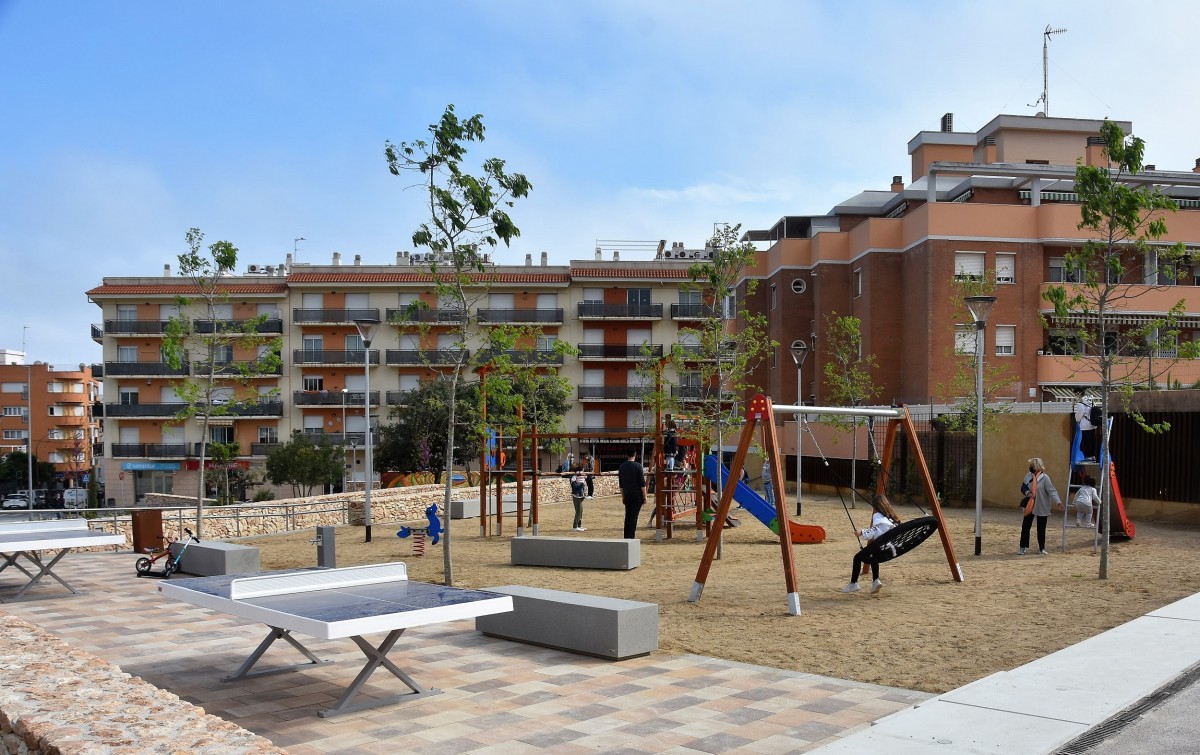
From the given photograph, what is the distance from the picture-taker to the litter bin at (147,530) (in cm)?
1806

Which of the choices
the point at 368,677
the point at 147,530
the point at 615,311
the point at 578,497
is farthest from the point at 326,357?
the point at 368,677

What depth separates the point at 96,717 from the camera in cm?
471

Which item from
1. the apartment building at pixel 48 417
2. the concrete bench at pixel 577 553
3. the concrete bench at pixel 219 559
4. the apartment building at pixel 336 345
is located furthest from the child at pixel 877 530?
the apartment building at pixel 48 417

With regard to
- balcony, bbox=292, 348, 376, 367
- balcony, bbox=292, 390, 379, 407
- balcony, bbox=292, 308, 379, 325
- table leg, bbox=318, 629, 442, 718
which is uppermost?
balcony, bbox=292, 308, 379, 325

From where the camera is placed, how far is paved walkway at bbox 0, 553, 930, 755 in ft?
20.2

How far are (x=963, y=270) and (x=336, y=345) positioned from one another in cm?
3721

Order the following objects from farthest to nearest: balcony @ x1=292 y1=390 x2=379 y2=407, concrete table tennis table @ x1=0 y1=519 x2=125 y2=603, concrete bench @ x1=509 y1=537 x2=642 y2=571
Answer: balcony @ x1=292 y1=390 x2=379 y2=407, concrete bench @ x1=509 y1=537 x2=642 y2=571, concrete table tennis table @ x1=0 y1=519 x2=125 y2=603

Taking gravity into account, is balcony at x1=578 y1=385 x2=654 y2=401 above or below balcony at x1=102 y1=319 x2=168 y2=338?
below

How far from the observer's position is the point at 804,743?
5996mm

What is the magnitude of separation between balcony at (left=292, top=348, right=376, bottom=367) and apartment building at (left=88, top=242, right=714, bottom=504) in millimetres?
68

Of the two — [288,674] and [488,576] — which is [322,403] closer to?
[488,576]

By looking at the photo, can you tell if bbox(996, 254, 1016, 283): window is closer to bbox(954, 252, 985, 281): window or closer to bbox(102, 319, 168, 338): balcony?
bbox(954, 252, 985, 281): window

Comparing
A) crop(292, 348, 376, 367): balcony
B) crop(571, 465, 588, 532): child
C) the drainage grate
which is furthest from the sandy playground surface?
crop(292, 348, 376, 367): balcony

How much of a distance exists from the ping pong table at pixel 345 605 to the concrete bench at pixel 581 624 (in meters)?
1.28
